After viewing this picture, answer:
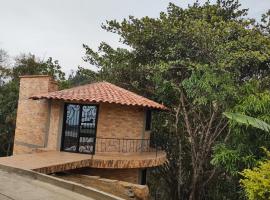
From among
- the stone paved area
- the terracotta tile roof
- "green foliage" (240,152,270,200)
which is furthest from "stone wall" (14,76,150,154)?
"green foliage" (240,152,270,200)

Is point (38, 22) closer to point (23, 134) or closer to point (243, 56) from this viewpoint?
point (23, 134)

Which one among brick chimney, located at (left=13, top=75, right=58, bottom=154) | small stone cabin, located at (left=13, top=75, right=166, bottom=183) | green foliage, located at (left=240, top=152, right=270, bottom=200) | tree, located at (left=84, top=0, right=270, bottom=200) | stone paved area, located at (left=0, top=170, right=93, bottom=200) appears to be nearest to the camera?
stone paved area, located at (left=0, top=170, right=93, bottom=200)

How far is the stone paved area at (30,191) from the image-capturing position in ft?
31.7

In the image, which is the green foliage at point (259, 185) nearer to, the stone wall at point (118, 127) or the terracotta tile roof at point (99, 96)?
the terracotta tile roof at point (99, 96)

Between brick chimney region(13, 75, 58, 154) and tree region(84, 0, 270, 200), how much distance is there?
511 cm

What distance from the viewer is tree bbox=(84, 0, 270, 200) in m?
18.2

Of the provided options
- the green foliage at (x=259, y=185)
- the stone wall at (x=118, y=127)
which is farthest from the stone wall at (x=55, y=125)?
the green foliage at (x=259, y=185)

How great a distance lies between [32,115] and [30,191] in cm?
1017

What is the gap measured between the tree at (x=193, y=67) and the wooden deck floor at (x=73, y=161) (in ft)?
11.8

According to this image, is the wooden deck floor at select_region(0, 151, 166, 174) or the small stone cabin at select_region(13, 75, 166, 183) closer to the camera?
the wooden deck floor at select_region(0, 151, 166, 174)

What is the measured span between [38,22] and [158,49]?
7795mm

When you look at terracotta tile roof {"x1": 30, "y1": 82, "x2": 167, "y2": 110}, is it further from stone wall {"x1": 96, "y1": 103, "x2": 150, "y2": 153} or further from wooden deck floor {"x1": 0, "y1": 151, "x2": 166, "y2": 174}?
wooden deck floor {"x1": 0, "y1": 151, "x2": 166, "y2": 174}

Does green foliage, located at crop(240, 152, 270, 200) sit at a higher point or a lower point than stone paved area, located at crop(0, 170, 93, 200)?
higher

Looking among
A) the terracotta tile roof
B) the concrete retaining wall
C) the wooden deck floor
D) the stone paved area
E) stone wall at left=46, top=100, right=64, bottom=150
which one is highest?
the terracotta tile roof
